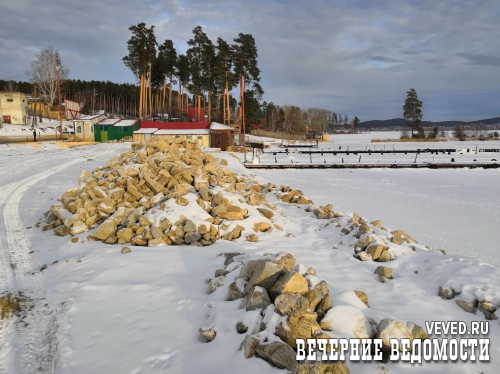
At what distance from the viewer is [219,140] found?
124 ft

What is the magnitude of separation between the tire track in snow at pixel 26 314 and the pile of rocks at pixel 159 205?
136 centimetres

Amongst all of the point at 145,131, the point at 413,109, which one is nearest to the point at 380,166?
the point at 145,131

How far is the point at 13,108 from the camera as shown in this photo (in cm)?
5641

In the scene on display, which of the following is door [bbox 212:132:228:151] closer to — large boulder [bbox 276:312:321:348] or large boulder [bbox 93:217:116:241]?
large boulder [bbox 93:217:116:241]

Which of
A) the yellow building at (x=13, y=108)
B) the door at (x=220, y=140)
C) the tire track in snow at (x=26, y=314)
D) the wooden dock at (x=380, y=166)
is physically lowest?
the tire track in snow at (x=26, y=314)

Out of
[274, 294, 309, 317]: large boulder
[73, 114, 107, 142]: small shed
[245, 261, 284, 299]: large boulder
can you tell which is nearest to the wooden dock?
[73, 114, 107, 142]: small shed

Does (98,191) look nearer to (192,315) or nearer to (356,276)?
(192,315)

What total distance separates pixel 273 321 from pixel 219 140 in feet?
113

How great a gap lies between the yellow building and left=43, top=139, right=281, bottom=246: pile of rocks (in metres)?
57.2

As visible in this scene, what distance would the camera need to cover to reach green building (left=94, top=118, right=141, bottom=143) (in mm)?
41750

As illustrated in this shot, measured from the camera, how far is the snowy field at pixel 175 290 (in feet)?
13.6

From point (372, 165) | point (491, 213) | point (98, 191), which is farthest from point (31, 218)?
point (372, 165)

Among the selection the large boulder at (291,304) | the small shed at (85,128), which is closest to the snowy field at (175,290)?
the large boulder at (291,304)

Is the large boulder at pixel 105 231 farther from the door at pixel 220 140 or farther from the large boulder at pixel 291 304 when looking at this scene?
the door at pixel 220 140
